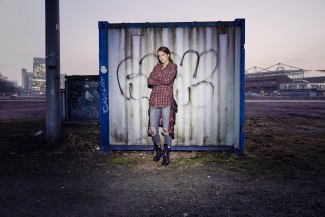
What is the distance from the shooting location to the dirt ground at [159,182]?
9.58 ft

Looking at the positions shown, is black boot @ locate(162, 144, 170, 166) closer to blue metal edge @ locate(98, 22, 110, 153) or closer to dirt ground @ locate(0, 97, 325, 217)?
dirt ground @ locate(0, 97, 325, 217)

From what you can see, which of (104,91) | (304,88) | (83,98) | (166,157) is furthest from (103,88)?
(304,88)

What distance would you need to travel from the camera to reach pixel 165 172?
4.30 meters

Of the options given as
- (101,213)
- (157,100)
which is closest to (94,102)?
(157,100)

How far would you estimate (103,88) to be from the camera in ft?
17.8

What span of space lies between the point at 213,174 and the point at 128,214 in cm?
183

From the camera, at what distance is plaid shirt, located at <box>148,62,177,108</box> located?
474cm

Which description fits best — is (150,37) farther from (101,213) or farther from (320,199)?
(320,199)

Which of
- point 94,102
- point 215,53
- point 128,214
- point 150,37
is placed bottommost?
point 128,214

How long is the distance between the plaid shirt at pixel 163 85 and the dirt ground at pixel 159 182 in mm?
1146

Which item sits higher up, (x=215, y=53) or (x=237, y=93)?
(x=215, y=53)

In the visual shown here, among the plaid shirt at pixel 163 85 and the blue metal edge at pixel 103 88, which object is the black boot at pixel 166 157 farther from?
the blue metal edge at pixel 103 88

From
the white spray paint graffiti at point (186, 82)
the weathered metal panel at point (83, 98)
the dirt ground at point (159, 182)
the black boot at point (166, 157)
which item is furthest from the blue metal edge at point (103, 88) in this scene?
the weathered metal panel at point (83, 98)

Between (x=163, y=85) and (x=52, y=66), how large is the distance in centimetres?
304
